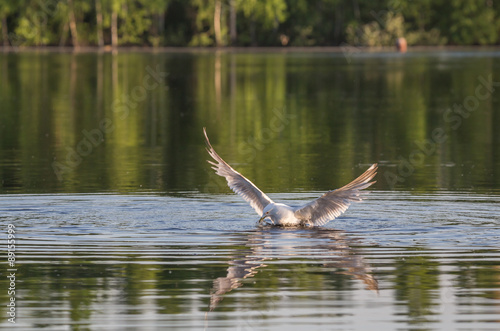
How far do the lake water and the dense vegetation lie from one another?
67.5 meters

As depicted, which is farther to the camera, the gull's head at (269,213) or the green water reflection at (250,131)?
the green water reflection at (250,131)

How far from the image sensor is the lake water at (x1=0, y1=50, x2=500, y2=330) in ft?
30.2

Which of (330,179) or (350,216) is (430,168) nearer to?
(330,179)

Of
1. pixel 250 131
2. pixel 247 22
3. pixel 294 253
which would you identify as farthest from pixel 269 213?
pixel 247 22

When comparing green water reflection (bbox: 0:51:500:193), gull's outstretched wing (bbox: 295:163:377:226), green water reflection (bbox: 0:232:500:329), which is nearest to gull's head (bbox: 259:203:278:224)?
gull's outstretched wing (bbox: 295:163:377:226)

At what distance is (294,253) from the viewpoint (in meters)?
11.6

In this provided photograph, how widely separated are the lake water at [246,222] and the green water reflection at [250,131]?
0.08m

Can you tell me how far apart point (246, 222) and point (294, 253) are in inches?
81.0

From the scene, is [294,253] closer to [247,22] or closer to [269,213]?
[269,213]

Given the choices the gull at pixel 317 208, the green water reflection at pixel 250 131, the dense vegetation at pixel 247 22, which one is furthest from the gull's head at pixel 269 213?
the dense vegetation at pixel 247 22

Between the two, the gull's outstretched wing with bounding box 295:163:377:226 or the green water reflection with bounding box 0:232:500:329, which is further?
the gull's outstretched wing with bounding box 295:163:377:226

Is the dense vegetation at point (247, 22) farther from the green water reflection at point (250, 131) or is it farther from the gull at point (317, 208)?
the gull at point (317, 208)

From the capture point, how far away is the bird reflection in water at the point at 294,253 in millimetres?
10227

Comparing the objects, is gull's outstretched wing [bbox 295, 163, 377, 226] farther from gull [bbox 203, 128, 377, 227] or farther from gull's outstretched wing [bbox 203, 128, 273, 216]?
A: gull's outstretched wing [bbox 203, 128, 273, 216]
